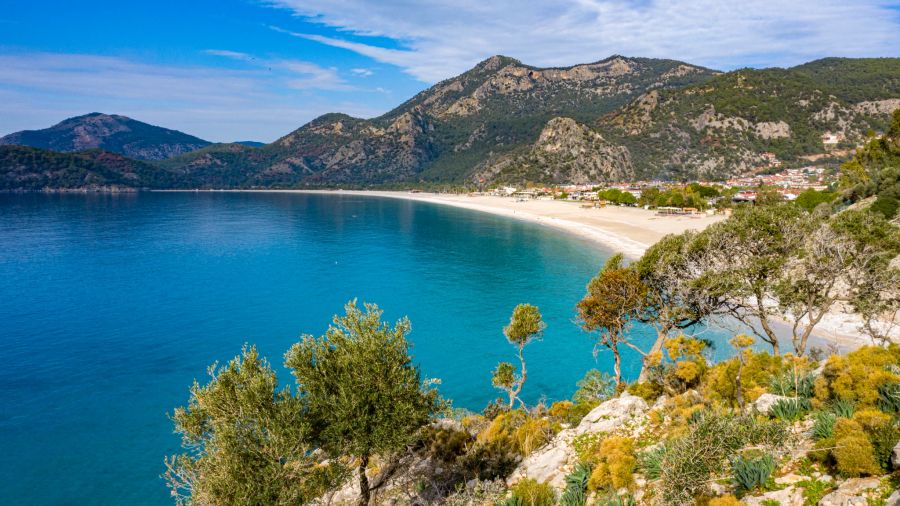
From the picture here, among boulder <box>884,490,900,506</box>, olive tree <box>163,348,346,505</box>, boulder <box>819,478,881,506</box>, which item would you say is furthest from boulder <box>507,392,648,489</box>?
boulder <box>884,490,900,506</box>

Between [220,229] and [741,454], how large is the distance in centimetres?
15365

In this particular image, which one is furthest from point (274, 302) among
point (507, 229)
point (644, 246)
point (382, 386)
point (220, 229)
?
point (220, 229)

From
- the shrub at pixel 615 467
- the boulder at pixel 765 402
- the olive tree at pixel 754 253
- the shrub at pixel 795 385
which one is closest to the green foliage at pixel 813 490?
the shrub at pixel 615 467

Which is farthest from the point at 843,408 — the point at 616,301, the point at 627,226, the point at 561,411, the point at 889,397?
the point at 627,226

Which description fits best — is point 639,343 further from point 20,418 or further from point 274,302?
point 20,418

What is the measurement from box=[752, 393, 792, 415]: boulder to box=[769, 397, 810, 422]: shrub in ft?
1.32

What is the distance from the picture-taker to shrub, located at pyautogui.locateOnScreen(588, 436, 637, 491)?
1271 cm

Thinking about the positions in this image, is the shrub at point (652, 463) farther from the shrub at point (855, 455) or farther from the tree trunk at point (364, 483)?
the tree trunk at point (364, 483)

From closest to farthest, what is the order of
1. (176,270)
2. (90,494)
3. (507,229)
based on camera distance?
(90,494) < (176,270) < (507,229)

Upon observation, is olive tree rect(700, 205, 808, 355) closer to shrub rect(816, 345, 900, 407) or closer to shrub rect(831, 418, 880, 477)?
shrub rect(816, 345, 900, 407)

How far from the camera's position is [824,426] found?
1174cm

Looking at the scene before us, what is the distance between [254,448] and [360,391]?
3.83 metres

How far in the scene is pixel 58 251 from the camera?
97812mm

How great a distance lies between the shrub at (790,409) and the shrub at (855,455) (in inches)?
145
